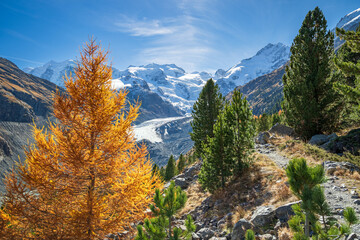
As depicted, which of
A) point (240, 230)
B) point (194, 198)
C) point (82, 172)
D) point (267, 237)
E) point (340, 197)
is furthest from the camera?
point (194, 198)

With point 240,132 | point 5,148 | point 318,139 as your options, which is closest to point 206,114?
point 240,132

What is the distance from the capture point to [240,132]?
11875 millimetres

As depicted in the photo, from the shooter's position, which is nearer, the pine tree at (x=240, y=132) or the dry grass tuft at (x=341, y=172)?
the dry grass tuft at (x=341, y=172)

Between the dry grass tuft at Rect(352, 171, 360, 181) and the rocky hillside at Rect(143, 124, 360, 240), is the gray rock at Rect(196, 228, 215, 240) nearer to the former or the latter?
the rocky hillside at Rect(143, 124, 360, 240)

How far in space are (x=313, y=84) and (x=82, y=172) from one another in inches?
726

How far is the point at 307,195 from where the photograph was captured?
3.47 m

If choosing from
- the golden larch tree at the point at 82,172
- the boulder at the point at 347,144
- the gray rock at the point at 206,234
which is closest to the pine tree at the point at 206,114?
the boulder at the point at 347,144

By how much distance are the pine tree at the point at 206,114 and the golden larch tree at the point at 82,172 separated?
1464cm

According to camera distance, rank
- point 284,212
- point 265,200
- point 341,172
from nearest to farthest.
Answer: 1. point 284,212
2. point 341,172
3. point 265,200

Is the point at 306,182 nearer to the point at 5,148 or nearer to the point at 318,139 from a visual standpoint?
the point at 318,139

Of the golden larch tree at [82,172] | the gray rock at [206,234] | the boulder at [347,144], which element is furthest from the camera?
the boulder at [347,144]

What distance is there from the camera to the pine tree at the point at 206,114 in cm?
2264

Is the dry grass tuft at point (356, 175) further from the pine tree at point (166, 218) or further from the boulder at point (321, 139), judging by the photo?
the boulder at point (321, 139)

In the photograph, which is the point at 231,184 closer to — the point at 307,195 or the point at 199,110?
the point at 307,195
